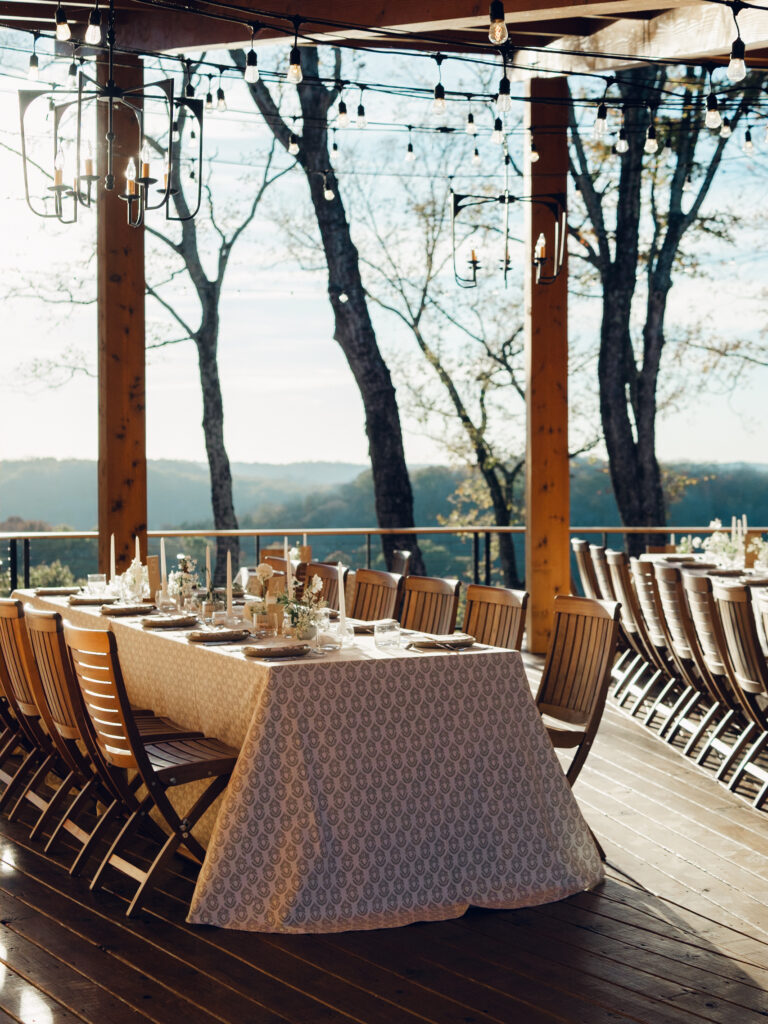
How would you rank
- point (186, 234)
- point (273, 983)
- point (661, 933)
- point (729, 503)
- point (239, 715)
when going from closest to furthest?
1. point (273, 983)
2. point (661, 933)
3. point (239, 715)
4. point (186, 234)
5. point (729, 503)

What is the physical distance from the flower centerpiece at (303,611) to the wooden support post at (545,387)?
15.7 feet

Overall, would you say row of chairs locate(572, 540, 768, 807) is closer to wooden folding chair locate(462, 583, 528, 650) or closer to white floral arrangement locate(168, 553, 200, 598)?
wooden folding chair locate(462, 583, 528, 650)

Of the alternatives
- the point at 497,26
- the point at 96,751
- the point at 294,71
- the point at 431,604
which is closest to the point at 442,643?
the point at 96,751

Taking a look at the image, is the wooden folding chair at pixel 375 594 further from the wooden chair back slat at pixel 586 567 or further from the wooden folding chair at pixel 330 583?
the wooden chair back slat at pixel 586 567

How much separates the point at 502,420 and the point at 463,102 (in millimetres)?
3758

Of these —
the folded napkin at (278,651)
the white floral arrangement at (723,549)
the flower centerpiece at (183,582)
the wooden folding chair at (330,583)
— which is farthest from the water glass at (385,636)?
the white floral arrangement at (723,549)

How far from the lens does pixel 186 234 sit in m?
14.2

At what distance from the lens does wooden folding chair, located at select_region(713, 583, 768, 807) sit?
523 centimetres

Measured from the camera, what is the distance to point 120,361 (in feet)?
26.4

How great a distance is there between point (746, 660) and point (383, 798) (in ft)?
7.01

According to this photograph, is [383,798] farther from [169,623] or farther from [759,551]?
[759,551]

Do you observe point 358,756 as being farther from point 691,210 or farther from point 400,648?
point 691,210

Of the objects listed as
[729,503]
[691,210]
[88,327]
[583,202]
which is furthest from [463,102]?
[729,503]

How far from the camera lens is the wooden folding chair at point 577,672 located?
441 cm
